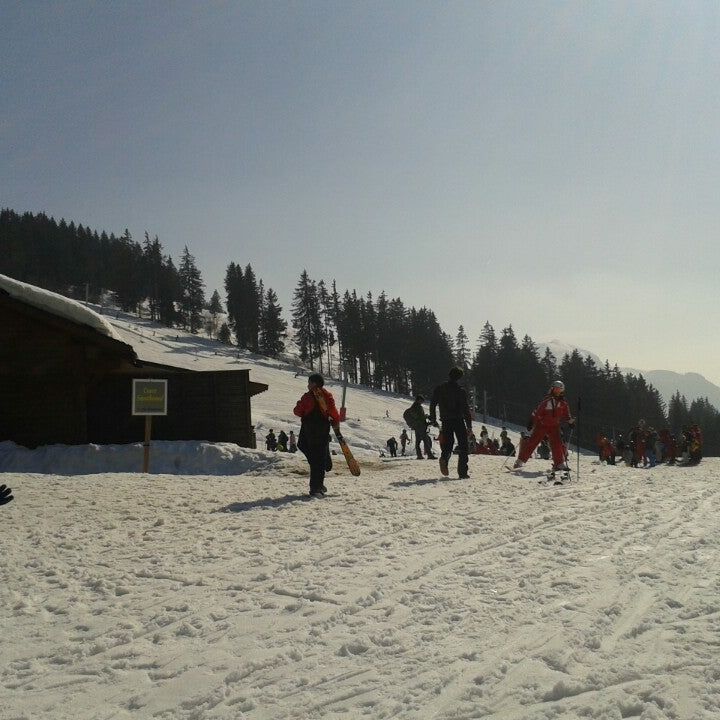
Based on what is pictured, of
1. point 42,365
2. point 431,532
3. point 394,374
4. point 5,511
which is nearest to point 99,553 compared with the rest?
point 5,511

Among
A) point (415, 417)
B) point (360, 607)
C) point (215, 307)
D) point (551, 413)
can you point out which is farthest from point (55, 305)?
point (215, 307)

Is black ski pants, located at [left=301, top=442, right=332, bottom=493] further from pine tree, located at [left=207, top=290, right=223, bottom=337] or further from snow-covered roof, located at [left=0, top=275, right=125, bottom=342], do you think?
pine tree, located at [left=207, top=290, right=223, bottom=337]

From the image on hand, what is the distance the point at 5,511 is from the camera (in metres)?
6.83

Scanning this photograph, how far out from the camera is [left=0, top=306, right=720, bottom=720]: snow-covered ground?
2.66 meters

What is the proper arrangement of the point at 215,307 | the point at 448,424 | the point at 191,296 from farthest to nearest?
the point at 215,307 < the point at 191,296 < the point at 448,424

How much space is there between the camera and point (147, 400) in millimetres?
11438

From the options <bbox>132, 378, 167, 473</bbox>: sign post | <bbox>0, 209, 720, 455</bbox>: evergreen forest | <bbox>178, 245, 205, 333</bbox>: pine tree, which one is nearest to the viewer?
<bbox>132, 378, 167, 473</bbox>: sign post

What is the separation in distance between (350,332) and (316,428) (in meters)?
Answer: 78.8

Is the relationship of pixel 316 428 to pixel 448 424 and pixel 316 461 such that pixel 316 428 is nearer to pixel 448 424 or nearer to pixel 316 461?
pixel 316 461

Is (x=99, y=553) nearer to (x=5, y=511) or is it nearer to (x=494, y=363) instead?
(x=5, y=511)

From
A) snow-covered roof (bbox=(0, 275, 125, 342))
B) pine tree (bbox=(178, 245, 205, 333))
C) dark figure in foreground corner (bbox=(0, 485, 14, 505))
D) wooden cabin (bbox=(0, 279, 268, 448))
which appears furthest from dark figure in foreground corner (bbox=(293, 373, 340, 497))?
pine tree (bbox=(178, 245, 205, 333))

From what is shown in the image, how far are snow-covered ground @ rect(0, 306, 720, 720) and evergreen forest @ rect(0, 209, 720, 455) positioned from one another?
6985 centimetres

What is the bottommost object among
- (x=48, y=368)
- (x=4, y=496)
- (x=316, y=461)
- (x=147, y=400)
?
(x=4, y=496)

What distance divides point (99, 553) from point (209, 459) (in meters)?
8.47
